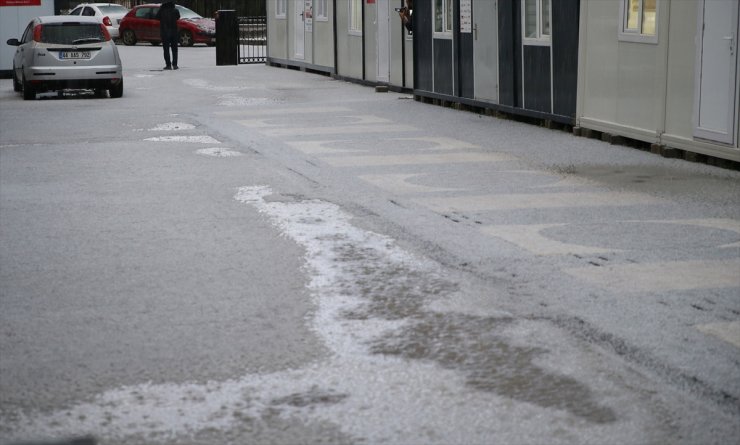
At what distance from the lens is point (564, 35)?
16828 mm

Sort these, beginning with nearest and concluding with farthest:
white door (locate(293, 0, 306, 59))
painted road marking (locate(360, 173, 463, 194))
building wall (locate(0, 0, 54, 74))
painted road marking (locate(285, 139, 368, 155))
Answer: painted road marking (locate(360, 173, 463, 194)) < painted road marking (locate(285, 139, 368, 155)) < building wall (locate(0, 0, 54, 74)) < white door (locate(293, 0, 306, 59))

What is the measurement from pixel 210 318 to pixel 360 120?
41.5ft

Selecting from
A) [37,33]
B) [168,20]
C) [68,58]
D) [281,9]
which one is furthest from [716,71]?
[281,9]

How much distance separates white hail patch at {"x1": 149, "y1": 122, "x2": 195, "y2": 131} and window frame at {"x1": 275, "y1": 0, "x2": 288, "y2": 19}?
17.3 metres

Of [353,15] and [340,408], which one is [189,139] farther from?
[353,15]

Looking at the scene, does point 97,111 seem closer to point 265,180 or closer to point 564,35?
point 564,35

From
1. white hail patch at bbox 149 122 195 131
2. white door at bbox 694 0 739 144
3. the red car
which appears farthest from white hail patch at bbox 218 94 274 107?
the red car

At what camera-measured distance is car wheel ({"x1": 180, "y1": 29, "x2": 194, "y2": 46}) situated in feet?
164

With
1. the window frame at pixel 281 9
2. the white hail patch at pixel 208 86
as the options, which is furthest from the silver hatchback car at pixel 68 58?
the window frame at pixel 281 9

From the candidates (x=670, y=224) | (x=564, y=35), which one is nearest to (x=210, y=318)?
(x=670, y=224)

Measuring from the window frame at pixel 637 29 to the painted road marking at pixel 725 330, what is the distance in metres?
8.10

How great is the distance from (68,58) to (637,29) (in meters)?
12.5

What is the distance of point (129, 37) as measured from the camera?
171 feet

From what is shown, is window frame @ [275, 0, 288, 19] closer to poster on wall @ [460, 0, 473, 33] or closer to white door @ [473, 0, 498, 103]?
poster on wall @ [460, 0, 473, 33]
